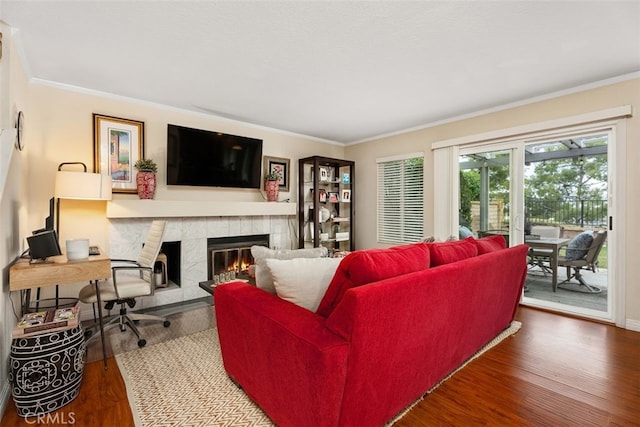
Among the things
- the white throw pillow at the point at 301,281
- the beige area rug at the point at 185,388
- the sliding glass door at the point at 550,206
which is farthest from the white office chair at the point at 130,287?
the sliding glass door at the point at 550,206

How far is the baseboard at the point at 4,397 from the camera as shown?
1.67 meters

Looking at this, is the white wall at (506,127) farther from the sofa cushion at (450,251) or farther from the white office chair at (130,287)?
the white office chair at (130,287)

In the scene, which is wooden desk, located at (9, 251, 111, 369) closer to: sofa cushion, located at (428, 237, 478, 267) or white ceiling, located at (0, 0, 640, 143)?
white ceiling, located at (0, 0, 640, 143)

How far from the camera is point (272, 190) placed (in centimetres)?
433

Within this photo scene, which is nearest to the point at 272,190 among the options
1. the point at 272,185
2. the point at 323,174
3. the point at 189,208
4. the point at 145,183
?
the point at 272,185

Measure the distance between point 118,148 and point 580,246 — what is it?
581 centimetres

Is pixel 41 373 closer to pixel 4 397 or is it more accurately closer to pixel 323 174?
pixel 4 397

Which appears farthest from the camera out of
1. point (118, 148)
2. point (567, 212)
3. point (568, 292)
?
point (567, 212)

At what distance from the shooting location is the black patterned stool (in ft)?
5.38

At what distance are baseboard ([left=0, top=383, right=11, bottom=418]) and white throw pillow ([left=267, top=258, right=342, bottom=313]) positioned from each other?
5.52 ft

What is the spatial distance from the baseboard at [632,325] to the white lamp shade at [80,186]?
4965 mm

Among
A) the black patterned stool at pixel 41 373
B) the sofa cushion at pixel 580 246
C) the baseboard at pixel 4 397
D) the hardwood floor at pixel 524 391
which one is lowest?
the hardwood floor at pixel 524 391

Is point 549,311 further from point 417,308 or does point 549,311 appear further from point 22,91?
point 22,91

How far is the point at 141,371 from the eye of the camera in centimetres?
210
